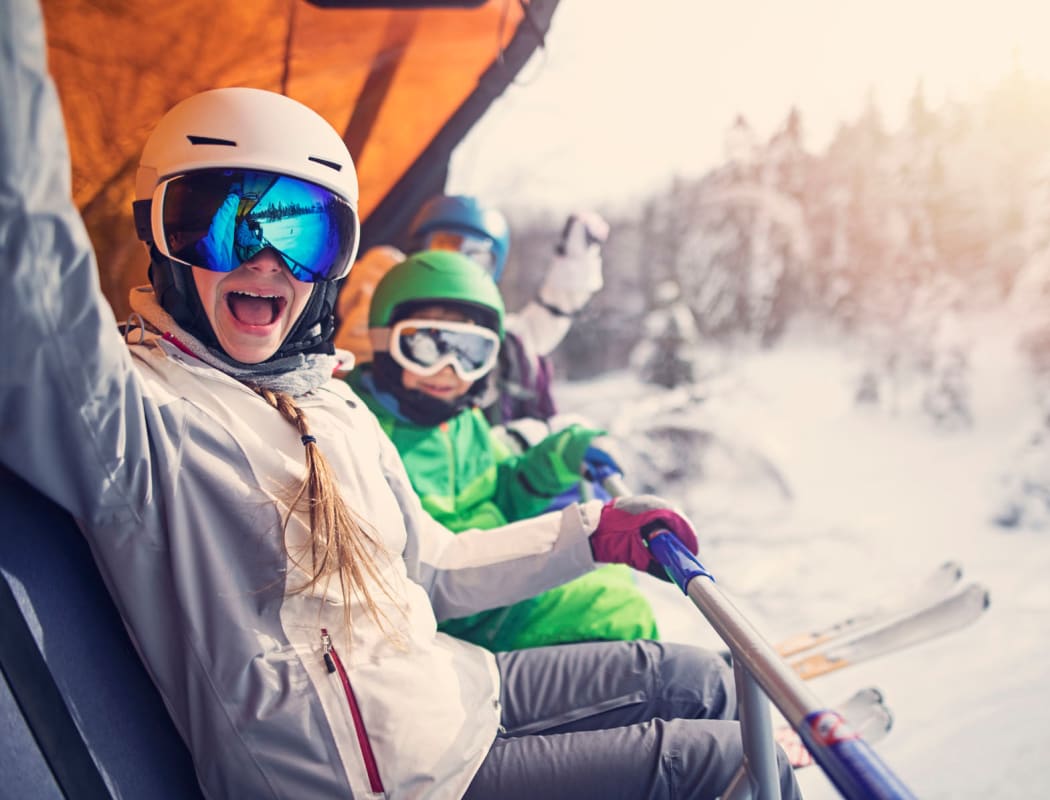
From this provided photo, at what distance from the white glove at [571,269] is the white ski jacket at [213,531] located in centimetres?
229

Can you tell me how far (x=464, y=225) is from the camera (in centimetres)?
299

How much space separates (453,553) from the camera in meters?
1.47

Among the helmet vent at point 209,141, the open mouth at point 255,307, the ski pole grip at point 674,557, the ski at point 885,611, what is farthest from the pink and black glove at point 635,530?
the ski at point 885,611

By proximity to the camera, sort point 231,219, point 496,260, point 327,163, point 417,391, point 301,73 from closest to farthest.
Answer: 1. point 231,219
2. point 327,163
3. point 417,391
4. point 301,73
5. point 496,260

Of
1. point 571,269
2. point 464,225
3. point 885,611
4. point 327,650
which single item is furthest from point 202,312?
point 885,611

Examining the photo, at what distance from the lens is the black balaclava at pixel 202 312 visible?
1.12 m

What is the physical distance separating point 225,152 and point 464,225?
192 centimetres

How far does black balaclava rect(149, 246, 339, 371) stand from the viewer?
3.68ft

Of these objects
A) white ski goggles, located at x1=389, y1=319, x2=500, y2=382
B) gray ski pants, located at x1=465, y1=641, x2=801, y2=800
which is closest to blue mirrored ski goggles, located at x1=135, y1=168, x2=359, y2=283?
white ski goggles, located at x1=389, y1=319, x2=500, y2=382

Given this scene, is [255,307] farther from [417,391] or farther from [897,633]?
[897,633]

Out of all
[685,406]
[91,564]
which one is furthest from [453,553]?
[685,406]

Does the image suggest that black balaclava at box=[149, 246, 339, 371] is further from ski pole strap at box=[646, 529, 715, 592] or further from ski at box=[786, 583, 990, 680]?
ski at box=[786, 583, 990, 680]

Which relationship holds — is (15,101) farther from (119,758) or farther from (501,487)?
(501,487)

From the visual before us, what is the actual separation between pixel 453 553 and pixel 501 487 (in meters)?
0.71
